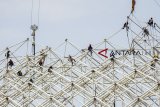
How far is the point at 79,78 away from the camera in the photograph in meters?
54.0

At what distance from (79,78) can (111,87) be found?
3396 mm

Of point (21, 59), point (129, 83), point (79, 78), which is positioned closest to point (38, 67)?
point (21, 59)

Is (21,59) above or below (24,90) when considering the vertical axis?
above

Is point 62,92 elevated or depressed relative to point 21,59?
depressed

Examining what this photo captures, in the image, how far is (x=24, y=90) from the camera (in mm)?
55781

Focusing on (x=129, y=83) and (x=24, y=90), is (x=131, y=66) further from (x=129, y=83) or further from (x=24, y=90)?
(x=24, y=90)

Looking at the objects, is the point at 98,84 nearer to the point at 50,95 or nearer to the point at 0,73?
the point at 50,95

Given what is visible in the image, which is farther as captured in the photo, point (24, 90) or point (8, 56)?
point (8, 56)

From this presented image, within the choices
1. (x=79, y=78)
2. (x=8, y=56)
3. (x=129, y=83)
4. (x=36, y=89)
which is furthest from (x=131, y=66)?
(x=8, y=56)

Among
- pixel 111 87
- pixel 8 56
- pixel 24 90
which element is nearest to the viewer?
pixel 111 87

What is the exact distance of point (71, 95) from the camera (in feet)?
175

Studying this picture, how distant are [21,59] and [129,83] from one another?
11890 mm

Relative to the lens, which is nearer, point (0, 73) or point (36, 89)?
point (36, 89)

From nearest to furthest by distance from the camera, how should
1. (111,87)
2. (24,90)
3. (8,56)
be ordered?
(111,87), (24,90), (8,56)
